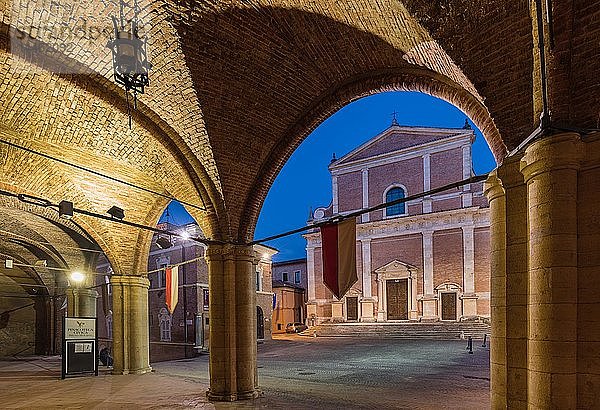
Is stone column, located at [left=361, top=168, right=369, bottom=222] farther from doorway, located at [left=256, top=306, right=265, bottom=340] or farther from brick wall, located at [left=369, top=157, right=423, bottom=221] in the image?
doorway, located at [left=256, top=306, right=265, bottom=340]

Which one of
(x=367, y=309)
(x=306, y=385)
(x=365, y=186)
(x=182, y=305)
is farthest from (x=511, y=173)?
(x=365, y=186)

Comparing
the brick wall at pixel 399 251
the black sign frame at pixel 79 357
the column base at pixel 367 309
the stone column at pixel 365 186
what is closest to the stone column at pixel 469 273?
the brick wall at pixel 399 251

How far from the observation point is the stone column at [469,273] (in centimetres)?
2590

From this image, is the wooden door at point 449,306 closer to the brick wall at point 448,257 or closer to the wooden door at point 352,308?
the brick wall at point 448,257

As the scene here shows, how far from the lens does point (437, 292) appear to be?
27.3 metres

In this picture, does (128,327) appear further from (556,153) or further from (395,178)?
(395,178)

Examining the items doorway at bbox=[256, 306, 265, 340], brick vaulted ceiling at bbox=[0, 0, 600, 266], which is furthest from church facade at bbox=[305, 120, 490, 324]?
brick vaulted ceiling at bbox=[0, 0, 600, 266]

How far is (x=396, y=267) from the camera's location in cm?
2886

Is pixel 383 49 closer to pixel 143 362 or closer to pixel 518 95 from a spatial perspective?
pixel 518 95

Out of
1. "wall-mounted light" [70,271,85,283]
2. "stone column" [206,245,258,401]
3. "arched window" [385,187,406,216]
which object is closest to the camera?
"stone column" [206,245,258,401]

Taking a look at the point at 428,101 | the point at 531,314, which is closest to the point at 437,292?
the point at 531,314

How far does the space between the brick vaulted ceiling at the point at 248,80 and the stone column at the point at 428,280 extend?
20.2 m

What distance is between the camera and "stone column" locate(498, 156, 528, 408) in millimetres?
4684

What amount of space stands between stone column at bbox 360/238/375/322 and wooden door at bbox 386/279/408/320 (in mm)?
1091
